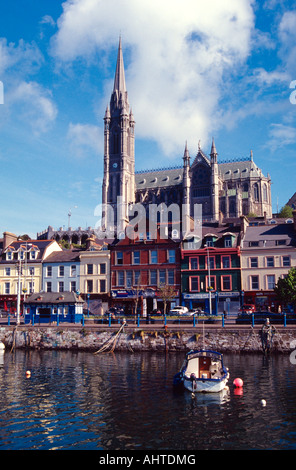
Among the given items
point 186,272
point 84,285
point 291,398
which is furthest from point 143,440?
point 84,285

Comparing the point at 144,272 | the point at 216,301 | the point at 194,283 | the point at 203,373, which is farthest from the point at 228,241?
the point at 203,373

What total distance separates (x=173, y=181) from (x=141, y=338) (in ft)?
437

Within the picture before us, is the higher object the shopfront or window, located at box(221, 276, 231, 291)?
window, located at box(221, 276, 231, 291)

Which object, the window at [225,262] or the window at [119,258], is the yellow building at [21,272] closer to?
the window at [119,258]

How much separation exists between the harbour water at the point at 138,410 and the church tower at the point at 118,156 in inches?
5014

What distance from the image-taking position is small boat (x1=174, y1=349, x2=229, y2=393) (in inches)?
1017

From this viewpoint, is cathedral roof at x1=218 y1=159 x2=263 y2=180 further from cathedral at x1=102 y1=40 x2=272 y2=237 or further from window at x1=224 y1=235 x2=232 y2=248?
window at x1=224 y1=235 x2=232 y2=248

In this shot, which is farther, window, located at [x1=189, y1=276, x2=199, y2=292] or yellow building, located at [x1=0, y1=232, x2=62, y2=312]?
yellow building, located at [x1=0, y1=232, x2=62, y2=312]

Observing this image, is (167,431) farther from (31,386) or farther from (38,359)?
(38,359)

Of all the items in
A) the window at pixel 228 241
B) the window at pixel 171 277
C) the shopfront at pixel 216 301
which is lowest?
the shopfront at pixel 216 301

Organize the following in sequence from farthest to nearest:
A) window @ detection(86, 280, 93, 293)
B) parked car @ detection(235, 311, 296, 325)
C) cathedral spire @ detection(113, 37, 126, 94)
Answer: cathedral spire @ detection(113, 37, 126, 94) < window @ detection(86, 280, 93, 293) < parked car @ detection(235, 311, 296, 325)

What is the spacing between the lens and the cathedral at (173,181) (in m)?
151

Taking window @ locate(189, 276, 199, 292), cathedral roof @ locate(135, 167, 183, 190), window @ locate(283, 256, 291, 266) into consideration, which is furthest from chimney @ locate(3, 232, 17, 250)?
cathedral roof @ locate(135, 167, 183, 190)

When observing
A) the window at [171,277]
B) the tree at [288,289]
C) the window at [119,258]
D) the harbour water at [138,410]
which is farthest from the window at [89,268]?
the harbour water at [138,410]
